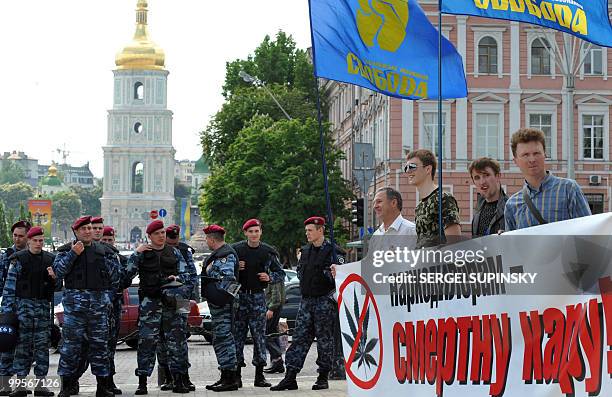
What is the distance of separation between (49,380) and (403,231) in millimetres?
5581

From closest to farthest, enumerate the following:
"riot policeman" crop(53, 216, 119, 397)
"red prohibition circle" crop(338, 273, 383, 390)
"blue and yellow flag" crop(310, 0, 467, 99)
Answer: "red prohibition circle" crop(338, 273, 383, 390) < "blue and yellow flag" crop(310, 0, 467, 99) < "riot policeman" crop(53, 216, 119, 397)

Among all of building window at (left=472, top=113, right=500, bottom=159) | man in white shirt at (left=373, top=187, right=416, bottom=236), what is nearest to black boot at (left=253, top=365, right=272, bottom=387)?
man in white shirt at (left=373, top=187, right=416, bottom=236)

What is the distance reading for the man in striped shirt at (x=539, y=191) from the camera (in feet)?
25.2

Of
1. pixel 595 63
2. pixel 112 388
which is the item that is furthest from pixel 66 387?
pixel 595 63

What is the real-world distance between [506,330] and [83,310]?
6.82 meters

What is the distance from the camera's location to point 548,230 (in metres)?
7.10

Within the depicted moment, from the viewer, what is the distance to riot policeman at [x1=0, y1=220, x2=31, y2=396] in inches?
540

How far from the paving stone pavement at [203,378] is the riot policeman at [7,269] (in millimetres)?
845

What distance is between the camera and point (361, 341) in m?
8.96

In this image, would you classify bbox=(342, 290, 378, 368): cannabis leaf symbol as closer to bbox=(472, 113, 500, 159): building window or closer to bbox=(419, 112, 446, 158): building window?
bbox=(419, 112, 446, 158): building window

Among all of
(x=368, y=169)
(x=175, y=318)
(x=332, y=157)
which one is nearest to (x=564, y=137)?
(x=332, y=157)

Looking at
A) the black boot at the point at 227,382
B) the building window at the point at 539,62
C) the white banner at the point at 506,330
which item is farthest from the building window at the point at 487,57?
the white banner at the point at 506,330

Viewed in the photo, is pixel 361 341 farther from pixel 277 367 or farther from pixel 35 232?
pixel 277 367

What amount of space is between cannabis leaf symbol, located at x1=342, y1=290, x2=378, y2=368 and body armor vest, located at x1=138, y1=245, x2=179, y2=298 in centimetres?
483
